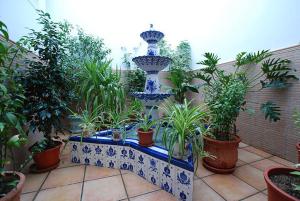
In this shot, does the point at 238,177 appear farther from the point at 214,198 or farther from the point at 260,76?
the point at 260,76

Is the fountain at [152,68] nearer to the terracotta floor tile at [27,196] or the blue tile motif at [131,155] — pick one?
the blue tile motif at [131,155]

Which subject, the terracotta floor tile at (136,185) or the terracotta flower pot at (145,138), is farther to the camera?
the terracotta flower pot at (145,138)

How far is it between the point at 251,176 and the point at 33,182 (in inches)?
77.6

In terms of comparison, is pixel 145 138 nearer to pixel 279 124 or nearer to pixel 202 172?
pixel 202 172

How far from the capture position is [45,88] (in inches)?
60.4

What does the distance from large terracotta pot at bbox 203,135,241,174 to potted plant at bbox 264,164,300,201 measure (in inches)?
16.6

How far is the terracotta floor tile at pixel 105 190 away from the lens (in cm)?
122

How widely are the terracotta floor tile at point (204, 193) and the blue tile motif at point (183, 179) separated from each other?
17cm

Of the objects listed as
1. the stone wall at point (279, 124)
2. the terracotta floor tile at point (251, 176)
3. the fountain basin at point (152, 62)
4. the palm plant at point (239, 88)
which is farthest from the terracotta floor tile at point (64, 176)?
the stone wall at point (279, 124)

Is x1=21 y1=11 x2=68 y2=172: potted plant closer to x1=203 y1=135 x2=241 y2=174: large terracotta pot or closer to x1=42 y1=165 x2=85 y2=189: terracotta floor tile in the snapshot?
x1=42 y1=165 x2=85 y2=189: terracotta floor tile

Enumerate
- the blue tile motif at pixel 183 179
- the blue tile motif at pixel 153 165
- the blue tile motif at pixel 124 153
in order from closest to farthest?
the blue tile motif at pixel 183 179
the blue tile motif at pixel 153 165
the blue tile motif at pixel 124 153

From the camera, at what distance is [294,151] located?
1753mm

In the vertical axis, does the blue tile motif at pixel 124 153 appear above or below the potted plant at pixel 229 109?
below

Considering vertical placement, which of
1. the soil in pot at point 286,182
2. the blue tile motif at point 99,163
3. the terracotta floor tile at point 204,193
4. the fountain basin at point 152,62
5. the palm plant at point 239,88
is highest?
the fountain basin at point 152,62
